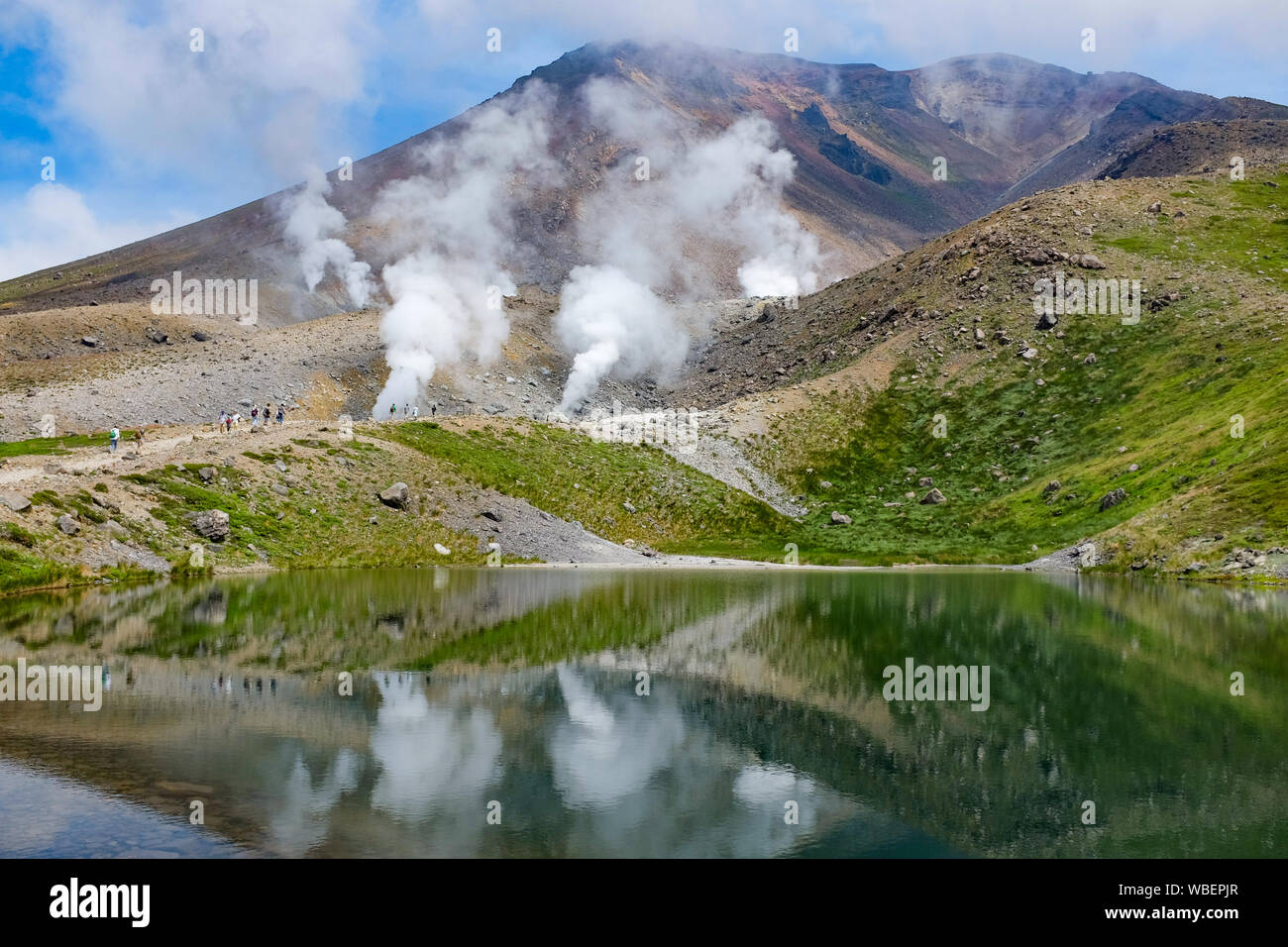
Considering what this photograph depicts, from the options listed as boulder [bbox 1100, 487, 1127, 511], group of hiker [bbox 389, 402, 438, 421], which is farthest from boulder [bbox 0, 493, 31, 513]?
boulder [bbox 1100, 487, 1127, 511]

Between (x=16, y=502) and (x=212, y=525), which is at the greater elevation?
(x=16, y=502)

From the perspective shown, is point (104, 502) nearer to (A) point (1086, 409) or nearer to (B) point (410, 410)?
(B) point (410, 410)

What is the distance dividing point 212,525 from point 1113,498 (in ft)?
291

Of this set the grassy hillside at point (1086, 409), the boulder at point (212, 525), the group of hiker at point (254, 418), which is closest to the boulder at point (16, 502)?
the boulder at point (212, 525)

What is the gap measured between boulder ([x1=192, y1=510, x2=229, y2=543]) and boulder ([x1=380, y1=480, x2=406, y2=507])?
19501mm

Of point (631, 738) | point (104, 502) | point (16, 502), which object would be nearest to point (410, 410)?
point (104, 502)

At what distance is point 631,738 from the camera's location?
84.0ft

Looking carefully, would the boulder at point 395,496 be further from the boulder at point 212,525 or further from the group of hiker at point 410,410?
the group of hiker at point 410,410

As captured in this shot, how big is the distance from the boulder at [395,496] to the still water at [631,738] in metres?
43.2

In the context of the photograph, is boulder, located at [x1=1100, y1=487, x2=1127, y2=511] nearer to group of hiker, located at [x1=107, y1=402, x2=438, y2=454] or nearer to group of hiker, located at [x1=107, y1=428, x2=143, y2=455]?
group of hiker, located at [x1=107, y1=402, x2=438, y2=454]

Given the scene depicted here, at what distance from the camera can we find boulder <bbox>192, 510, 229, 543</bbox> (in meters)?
73.1

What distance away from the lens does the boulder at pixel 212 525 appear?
73.1 m
